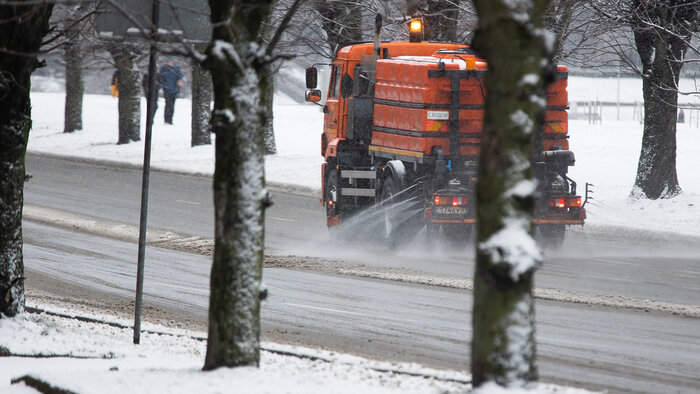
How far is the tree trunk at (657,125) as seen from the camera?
19734mm

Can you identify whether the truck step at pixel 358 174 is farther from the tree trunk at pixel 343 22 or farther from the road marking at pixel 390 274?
the tree trunk at pixel 343 22

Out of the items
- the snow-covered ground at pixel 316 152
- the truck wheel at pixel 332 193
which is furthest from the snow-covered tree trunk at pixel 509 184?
the snow-covered ground at pixel 316 152

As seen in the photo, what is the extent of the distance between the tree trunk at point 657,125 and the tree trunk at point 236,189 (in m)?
15.1

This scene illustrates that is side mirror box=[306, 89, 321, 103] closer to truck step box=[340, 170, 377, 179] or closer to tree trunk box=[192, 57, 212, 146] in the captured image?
truck step box=[340, 170, 377, 179]

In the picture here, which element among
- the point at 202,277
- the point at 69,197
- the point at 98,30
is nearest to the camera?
the point at 98,30

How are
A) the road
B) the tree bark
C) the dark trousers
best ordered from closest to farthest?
the road → the tree bark → the dark trousers

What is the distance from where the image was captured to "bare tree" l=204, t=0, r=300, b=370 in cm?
610

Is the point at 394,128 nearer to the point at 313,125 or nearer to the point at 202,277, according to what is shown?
the point at 202,277

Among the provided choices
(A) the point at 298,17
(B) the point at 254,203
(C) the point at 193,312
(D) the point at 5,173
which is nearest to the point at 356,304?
(C) the point at 193,312

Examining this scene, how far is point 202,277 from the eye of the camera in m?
12.8

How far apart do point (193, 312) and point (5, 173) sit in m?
2.77

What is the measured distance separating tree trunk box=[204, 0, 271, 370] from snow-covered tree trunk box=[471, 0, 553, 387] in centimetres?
166

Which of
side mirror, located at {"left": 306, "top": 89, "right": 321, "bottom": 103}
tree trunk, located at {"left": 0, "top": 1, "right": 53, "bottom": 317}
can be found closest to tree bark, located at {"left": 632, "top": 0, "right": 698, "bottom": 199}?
side mirror, located at {"left": 306, "top": 89, "right": 321, "bottom": 103}

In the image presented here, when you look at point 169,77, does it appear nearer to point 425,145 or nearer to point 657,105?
point 657,105
